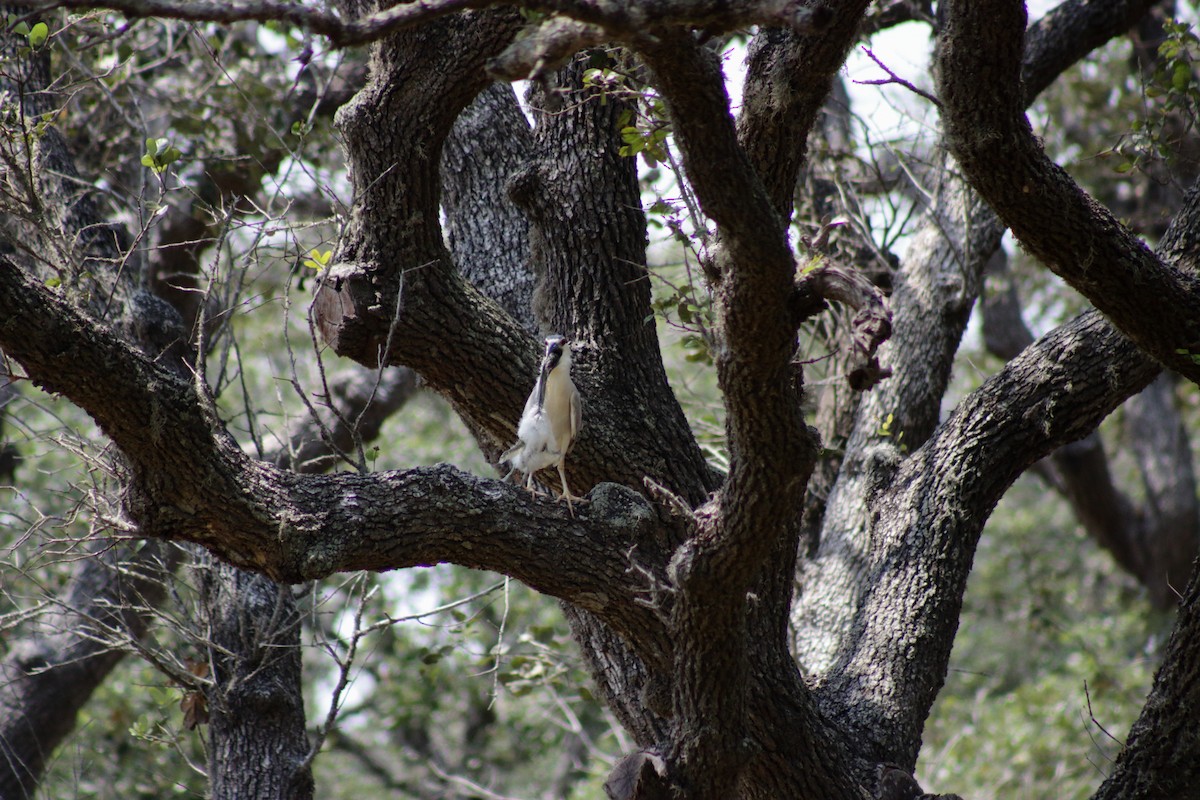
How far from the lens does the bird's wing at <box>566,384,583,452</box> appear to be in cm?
355

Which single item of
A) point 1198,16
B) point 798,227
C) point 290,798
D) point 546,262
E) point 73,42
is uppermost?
point 73,42

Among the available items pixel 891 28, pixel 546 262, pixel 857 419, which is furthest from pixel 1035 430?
pixel 891 28

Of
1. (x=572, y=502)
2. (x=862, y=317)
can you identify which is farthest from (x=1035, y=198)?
(x=572, y=502)

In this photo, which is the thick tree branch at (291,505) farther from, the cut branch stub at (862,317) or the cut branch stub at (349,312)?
the cut branch stub at (862,317)

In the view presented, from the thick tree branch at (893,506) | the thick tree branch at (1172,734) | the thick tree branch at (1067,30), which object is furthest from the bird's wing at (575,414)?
the thick tree branch at (1067,30)

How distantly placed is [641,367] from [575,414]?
0.44 metres

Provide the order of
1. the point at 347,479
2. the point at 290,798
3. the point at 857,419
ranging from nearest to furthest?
the point at 347,479, the point at 290,798, the point at 857,419

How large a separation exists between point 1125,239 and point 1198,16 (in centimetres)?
689

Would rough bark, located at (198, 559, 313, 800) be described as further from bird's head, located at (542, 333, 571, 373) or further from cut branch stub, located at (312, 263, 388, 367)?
bird's head, located at (542, 333, 571, 373)

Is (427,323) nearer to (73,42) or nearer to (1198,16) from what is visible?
(73,42)

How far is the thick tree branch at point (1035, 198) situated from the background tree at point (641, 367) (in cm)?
1

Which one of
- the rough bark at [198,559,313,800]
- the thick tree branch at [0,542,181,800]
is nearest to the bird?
the rough bark at [198,559,313,800]

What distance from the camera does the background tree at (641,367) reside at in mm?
2635

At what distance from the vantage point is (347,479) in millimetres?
3100
